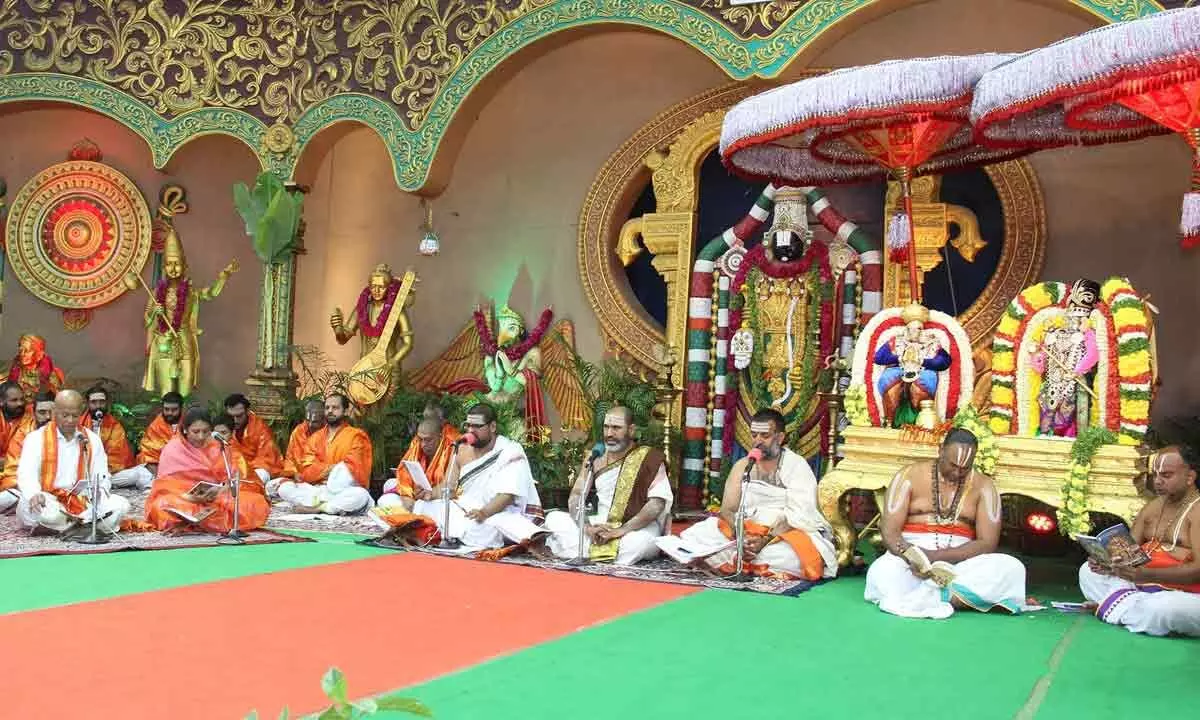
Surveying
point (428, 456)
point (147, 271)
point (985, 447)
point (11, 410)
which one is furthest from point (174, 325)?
point (985, 447)

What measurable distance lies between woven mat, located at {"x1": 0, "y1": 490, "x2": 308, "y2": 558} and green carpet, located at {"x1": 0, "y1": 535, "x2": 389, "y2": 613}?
0.11 m

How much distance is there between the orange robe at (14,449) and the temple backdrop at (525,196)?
3045mm

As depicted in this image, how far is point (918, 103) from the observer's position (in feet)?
25.3

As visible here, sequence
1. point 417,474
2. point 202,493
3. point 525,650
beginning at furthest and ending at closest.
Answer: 1. point 417,474
2. point 202,493
3. point 525,650

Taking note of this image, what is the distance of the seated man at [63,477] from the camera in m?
8.04

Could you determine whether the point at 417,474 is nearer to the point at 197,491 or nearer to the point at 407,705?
the point at 197,491

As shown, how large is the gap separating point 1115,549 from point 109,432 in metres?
9.01

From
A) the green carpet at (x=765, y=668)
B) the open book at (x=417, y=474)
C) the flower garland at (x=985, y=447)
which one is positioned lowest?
the green carpet at (x=765, y=668)

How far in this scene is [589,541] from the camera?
7965mm

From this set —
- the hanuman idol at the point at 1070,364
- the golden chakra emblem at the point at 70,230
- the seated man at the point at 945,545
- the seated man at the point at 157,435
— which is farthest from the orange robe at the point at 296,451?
the hanuman idol at the point at 1070,364

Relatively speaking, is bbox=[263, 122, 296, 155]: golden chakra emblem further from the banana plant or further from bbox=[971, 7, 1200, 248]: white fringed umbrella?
bbox=[971, 7, 1200, 248]: white fringed umbrella

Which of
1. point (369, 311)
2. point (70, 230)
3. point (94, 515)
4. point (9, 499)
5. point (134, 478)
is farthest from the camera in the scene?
point (70, 230)

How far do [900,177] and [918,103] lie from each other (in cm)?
108

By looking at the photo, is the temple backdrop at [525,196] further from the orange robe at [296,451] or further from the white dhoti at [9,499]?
the white dhoti at [9,499]
